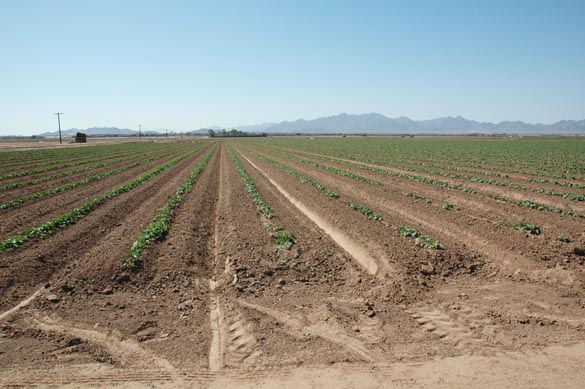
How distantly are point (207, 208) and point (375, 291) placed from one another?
9.19m

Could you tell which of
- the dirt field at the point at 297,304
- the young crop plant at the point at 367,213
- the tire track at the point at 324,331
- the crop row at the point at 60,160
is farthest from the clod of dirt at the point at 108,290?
the crop row at the point at 60,160

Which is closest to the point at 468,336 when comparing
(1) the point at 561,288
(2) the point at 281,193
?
(1) the point at 561,288

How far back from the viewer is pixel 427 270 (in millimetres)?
8234

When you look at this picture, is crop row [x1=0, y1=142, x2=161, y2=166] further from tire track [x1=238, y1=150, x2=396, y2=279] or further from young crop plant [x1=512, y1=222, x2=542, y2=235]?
young crop plant [x1=512, y1=222, x2=542, y2=235]

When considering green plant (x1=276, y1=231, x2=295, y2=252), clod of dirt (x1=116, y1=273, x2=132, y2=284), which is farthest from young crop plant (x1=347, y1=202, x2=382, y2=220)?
clod of dirt (x1=116, y1=273, x2=132, y2=284)

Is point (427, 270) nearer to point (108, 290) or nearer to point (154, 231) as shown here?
point (108, 290)

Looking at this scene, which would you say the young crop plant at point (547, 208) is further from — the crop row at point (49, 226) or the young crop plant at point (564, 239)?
the crop row at point (49, 226)

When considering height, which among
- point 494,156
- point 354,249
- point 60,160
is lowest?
point 354,249

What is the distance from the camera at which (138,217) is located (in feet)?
42.2

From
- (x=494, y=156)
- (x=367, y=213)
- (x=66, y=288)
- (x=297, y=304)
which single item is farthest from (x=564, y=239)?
(x=494, y=156)

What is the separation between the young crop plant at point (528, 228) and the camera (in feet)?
34.5

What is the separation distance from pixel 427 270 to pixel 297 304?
329 centimetres

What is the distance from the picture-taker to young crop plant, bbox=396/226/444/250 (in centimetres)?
946

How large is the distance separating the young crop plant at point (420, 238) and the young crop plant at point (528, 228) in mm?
2991
